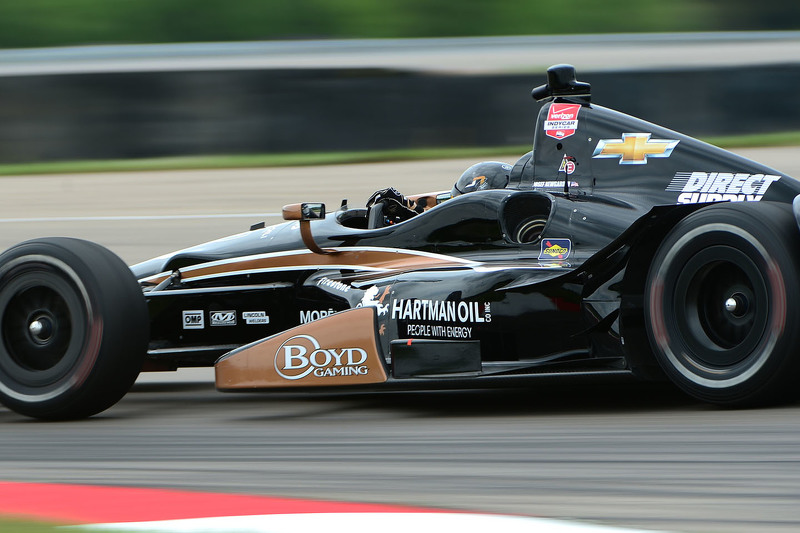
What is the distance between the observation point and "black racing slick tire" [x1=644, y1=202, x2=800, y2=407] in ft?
13.5

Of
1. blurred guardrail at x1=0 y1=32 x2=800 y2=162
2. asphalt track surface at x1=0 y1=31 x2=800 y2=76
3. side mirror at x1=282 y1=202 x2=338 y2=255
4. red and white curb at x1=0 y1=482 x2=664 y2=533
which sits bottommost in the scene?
red and white curb at x1=0 y1=482 x2=664 y2=533

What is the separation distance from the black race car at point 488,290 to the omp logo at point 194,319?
0.02 m

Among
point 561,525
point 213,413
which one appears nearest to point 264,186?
point 213,413

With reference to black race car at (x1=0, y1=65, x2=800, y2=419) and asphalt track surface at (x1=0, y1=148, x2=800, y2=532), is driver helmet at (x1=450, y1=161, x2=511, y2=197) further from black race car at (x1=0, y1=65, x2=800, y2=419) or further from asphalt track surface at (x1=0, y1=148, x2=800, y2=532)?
asphalt track surface at (x1=0, y1=148, x2=800, y2=532)

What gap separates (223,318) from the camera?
557 centimetres

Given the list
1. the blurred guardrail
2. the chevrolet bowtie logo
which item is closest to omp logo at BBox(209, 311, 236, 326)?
the chevrolet bowtie logo

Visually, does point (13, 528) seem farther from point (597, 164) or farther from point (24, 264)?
point (597, 164)

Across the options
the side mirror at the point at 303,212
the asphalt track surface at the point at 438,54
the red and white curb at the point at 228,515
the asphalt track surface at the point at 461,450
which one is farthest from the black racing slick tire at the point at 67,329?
the asphalt track surface at the point at 438,54

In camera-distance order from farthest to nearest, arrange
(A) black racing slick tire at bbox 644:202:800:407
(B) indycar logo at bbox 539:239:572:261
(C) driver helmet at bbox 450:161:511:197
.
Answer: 1. (C) driver helmet at bbox 450:161:511:197
2. (B) indycar logo at bbox 539:239:572:261
3. (A) black racing slick tire at bbox 644:202:800:407

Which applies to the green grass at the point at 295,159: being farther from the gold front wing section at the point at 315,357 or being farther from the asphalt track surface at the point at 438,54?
the gold front wing section at the point at 315,357

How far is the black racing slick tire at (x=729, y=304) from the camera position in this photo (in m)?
4.12

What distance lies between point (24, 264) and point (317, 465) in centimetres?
193

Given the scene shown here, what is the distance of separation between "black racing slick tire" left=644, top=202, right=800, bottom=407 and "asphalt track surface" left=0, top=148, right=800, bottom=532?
142mm

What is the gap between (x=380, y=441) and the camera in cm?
439
